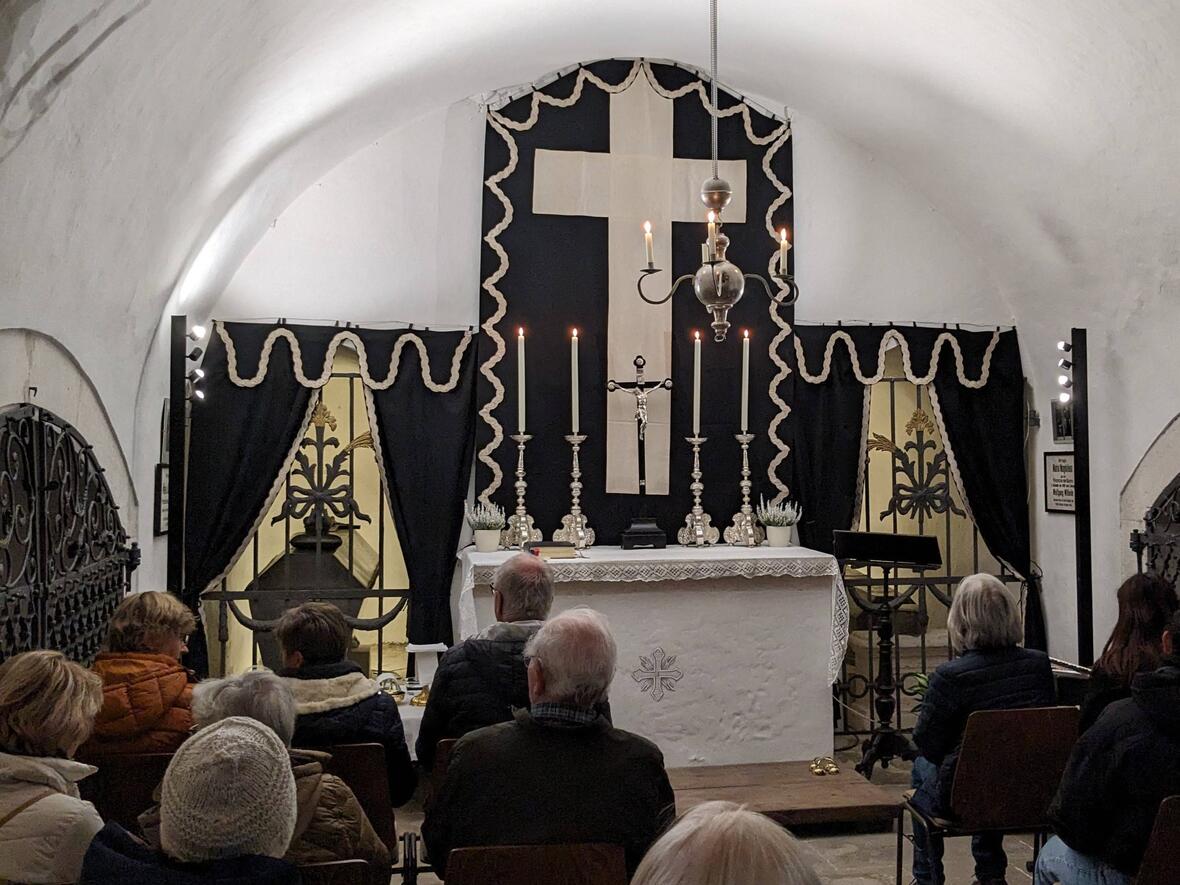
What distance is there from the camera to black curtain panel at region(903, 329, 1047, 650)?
6.02m

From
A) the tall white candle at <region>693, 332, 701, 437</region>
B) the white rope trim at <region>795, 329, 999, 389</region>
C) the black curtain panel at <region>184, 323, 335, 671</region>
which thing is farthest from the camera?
the white rope trim at <region>795, 329, 999, 389</region>

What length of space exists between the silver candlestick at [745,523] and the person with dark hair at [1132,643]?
8.57ft

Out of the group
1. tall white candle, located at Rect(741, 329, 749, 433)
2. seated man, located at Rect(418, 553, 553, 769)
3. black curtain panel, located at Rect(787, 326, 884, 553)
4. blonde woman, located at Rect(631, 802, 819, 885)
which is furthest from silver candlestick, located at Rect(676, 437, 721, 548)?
blonde woman, located at Rect(631, 802, 819, 885)

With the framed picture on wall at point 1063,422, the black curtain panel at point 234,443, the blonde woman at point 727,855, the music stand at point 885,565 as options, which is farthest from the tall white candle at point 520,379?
the blonde woman at point 727,855

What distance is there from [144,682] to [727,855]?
2073 mm

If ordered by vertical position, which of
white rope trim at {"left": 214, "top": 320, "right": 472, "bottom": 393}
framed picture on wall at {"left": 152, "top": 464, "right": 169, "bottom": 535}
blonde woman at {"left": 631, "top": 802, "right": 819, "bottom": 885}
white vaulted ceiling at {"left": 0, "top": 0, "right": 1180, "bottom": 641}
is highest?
white vaulted ceiling at {"left": 0, "top": 0, "right": 1180, "bottom": 641}

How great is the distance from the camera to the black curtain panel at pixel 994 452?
19.7ft

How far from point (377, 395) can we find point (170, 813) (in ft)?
13.2

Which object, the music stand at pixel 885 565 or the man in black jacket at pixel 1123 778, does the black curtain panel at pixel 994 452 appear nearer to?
the music stand at pixel 885 565

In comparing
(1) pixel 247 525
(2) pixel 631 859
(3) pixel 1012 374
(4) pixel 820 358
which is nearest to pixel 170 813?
(2) pixel 631 859

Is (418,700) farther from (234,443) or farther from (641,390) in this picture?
(641,390)

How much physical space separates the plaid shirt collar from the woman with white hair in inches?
16.0

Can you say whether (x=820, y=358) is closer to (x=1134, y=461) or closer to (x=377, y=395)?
(x=1134, y=461)

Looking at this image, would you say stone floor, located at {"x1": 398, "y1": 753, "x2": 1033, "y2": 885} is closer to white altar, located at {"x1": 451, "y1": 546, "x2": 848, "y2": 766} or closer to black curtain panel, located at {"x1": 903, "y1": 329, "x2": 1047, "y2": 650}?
white altar, located at {"x1": 451, "y1": 546, "x2": 848, "y2": 766}
